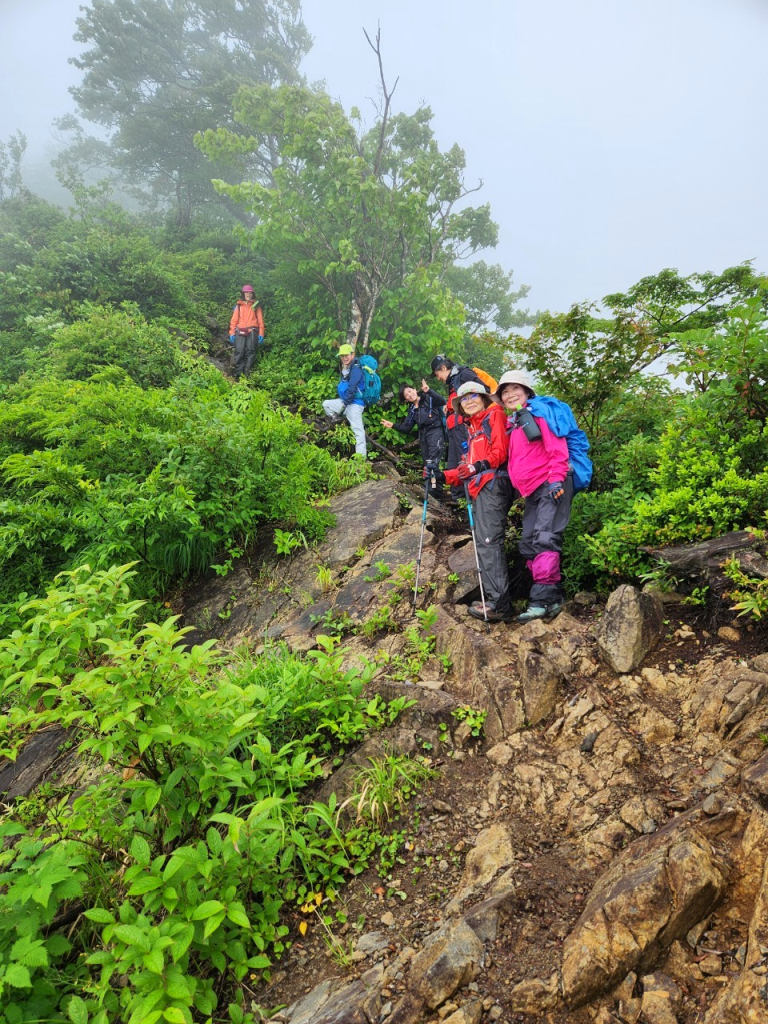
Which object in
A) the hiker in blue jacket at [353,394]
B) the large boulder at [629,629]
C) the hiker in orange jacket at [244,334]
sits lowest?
the large boulder at [629,629]

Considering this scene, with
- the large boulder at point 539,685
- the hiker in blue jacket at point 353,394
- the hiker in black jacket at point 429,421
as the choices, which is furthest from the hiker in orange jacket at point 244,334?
the large boulder at point 539,685

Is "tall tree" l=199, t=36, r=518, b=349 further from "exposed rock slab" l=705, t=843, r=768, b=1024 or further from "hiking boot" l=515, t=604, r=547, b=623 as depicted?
"exposed rock slab" l=705, t=843, r=768, b=1024

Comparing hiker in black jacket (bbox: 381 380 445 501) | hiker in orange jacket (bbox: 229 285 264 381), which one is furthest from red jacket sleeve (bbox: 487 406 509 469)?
hiker in orange jacket (bbox: 229 285 264 381)

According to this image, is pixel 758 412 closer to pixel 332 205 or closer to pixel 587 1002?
pixel 587 1002

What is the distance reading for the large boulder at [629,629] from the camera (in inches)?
144

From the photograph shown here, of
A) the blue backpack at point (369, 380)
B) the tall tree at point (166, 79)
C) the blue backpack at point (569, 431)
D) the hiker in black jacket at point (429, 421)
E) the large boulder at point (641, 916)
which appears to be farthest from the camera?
the tall tree at point (166, 79)

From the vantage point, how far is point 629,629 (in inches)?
146

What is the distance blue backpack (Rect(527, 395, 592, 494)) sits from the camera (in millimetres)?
4734

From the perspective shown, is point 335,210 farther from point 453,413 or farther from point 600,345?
point 600,345

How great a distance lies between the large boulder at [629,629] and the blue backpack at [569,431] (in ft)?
4.22

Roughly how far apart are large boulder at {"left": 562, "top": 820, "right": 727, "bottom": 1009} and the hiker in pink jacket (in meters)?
2.40

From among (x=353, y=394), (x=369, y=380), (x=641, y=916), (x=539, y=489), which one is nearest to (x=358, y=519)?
(x=539, y=489)

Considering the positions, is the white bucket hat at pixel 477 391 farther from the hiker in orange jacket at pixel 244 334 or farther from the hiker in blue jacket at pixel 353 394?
the hiker in orange jacket at pixel 244 334

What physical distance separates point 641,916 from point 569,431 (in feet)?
12.4
